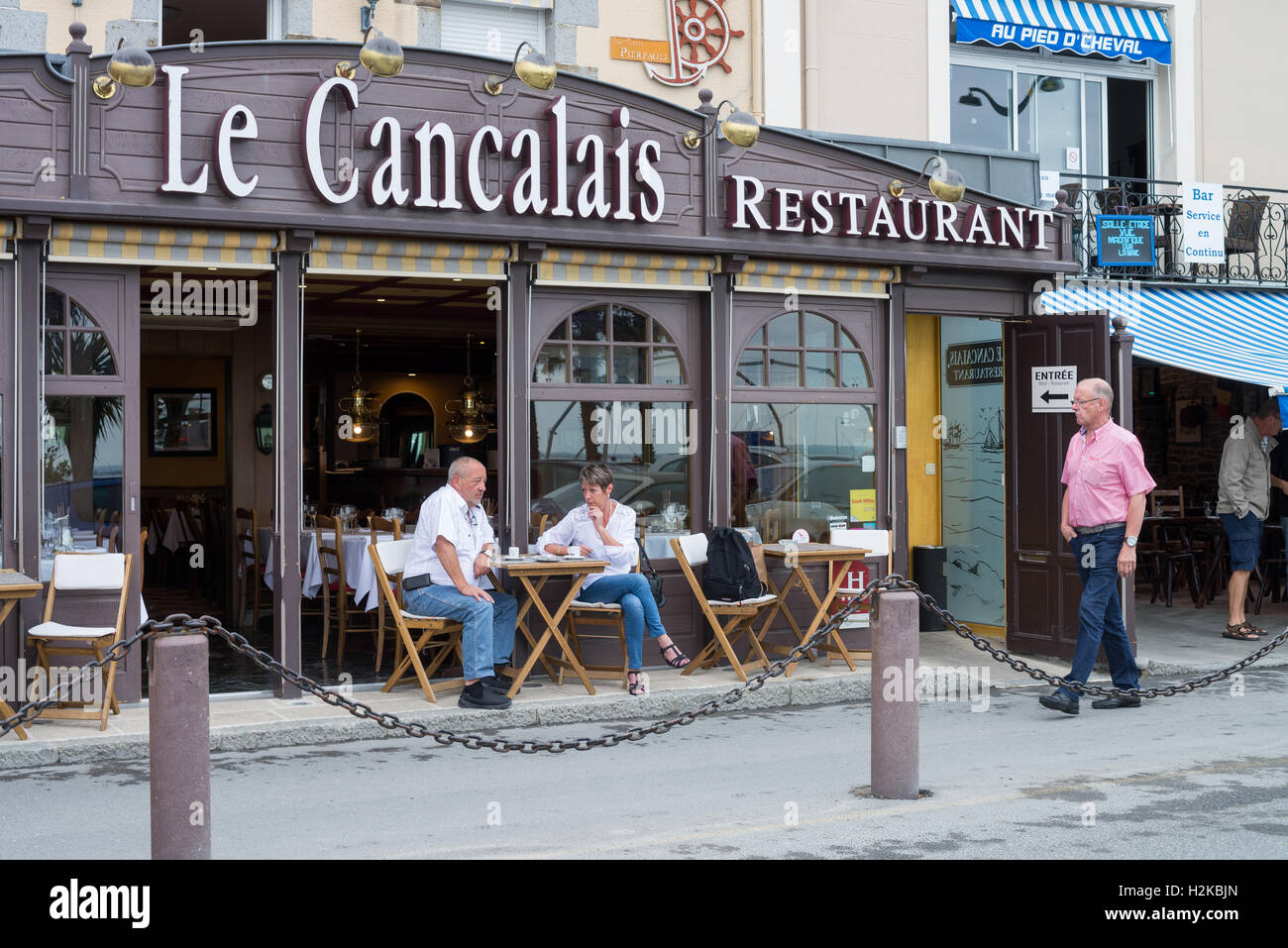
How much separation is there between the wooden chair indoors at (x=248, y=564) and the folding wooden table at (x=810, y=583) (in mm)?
4414

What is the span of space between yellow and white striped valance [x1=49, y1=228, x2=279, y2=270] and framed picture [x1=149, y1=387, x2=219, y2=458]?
6.99 metres

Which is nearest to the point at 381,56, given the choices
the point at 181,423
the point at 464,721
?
the point at 464,721

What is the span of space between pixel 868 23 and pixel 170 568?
9.10 m

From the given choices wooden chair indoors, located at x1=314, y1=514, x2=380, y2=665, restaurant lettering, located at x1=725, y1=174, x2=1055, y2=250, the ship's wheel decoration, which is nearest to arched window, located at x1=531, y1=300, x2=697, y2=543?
restaurant lettering, located at x1=725, y1=174, x2=1055, y2=250

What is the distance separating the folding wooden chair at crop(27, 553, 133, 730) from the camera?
7984mm

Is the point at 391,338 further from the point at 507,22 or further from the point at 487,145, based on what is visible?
the point at 487,145

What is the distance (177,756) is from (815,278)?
6.61m

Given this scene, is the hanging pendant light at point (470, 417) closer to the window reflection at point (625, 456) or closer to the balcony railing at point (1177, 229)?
the balcony railing at point (1177, 229)

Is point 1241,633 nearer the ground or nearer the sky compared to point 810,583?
nearer the ground

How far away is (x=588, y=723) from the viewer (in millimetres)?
8781

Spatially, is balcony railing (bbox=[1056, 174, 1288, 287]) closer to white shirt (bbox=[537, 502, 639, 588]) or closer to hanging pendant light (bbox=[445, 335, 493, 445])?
white shirt (bbox=[537, 502, 639, 588])

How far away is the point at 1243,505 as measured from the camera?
1193 cm

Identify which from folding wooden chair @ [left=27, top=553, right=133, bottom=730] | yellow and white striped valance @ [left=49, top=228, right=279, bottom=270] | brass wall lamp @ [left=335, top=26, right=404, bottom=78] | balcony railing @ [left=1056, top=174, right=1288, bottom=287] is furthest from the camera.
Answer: balcony railing @ [left=1056, top=174, right=1288, bottom=287]

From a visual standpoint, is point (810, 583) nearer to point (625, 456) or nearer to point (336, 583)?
point (625, 456)
